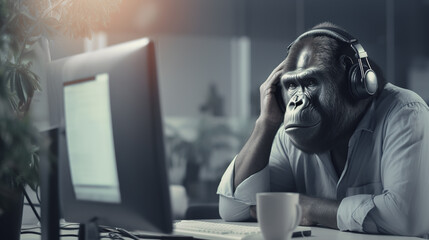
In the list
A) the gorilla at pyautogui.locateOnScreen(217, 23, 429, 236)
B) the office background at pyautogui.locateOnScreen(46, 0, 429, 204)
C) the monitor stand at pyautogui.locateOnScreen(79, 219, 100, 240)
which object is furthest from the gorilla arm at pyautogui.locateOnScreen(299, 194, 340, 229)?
the office background at pyautogui.locateOnScreen(46, 0, 429, 204)

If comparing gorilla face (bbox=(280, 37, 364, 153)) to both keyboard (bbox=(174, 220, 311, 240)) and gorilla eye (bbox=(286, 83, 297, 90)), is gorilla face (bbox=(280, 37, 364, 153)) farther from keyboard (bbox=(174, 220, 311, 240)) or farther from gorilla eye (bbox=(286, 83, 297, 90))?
keyboard (bbox=(174, 220, 311, 240))

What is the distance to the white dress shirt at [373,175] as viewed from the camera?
4.37ft

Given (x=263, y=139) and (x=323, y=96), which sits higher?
(x=323, y=96)

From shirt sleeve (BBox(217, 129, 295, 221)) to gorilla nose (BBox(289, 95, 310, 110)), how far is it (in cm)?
24

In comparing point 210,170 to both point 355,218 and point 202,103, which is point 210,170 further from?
point 355,218

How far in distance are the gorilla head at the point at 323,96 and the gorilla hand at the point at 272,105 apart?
0.33 ft

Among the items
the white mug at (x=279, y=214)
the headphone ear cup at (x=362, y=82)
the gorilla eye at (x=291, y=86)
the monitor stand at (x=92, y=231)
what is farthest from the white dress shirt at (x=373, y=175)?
the monitor stand at (x=92, y=231)

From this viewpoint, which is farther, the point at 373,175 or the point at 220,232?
A: the point at 373,175

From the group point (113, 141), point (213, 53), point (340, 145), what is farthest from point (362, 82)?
point (213, 53)

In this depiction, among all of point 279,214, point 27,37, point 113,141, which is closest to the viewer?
point 113,141

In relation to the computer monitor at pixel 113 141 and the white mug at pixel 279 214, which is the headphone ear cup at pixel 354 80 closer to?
the white mug at pixel 279 214

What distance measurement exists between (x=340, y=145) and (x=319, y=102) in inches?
6.7

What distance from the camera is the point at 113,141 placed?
88cm

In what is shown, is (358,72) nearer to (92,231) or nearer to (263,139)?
(263,139)
